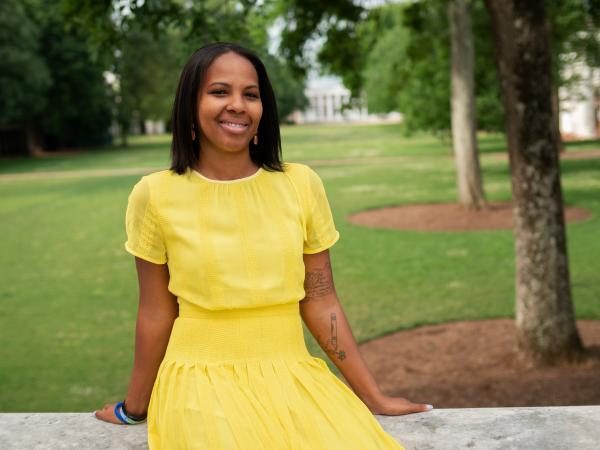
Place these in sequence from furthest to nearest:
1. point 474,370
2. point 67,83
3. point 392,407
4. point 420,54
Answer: point 67,83 → point 420,54 → point 474,370 → point 392,407

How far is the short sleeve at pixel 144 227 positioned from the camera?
2127mm

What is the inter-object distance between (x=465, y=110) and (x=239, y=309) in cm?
1330

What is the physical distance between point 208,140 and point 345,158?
3320 centimetres

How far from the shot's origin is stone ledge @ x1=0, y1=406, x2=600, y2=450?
2441 mm

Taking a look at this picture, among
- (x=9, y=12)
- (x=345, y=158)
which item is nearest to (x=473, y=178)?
(x=345, y=158)

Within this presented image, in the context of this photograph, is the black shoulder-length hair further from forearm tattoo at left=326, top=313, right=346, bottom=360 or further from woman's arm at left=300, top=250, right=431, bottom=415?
forearm tattoo at left=326, top=313, right=346, bottom=360

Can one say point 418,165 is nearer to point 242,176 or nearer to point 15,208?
point 15,208

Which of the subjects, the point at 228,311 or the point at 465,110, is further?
the point at 465,110

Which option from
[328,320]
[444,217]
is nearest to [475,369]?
[328,320]

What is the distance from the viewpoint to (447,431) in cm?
252

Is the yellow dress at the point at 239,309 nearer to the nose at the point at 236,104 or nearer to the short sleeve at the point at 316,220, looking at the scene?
the short sleeve at the point at 316,220

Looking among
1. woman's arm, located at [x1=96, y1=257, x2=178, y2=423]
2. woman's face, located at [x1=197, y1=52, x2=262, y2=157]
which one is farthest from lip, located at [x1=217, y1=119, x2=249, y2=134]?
woman's arm, located at [x1=96, y1=257, x2=178, y2=423]

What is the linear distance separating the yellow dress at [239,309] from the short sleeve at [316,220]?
0.03 m

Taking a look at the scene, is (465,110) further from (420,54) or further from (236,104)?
(236,104)
